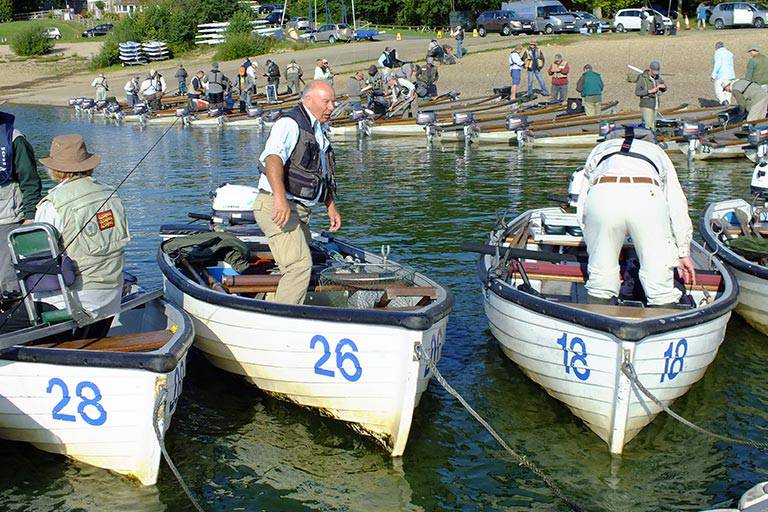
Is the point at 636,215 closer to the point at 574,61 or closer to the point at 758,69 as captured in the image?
the point at 758,69

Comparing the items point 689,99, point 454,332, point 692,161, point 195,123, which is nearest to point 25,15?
point 195,123

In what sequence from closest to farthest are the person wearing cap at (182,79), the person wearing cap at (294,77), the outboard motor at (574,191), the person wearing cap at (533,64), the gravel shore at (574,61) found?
the outboard motor at (574,191) → the person wearing cap at (533,64) → the gravel shore at (574,61) → the person wearing cap at (294,77) → the person wearing cap at (182,79)

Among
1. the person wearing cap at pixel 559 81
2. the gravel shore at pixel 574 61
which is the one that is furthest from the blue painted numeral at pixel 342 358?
the gravel shore at pixel 574 61

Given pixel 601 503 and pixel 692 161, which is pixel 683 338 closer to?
pixel 601 503

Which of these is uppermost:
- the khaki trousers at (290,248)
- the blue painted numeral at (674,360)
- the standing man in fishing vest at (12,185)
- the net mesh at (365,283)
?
the standing man in fishing vest at (12,185)

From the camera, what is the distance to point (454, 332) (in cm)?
1052

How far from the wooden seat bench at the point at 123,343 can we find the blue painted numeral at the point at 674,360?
3.73m

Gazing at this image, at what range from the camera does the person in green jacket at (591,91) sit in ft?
90.2

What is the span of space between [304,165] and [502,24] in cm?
5328

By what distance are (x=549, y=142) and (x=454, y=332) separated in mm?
16438

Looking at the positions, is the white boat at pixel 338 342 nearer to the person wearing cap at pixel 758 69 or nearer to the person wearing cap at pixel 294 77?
the person wearing cap at pixel 758 69

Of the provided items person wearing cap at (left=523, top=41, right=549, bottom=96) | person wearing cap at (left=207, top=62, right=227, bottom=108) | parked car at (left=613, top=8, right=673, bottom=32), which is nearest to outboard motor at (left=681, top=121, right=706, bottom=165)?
person wearing cap at (left=523, top=41, right=549, bottom=96)

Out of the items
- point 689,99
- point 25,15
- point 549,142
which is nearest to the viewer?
point 549,142

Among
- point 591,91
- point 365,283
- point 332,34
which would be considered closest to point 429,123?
point 591,91
